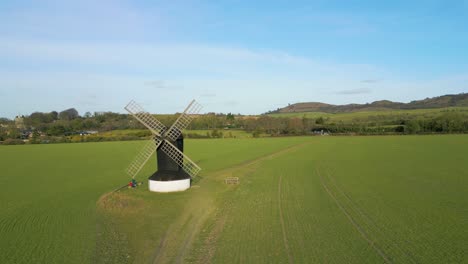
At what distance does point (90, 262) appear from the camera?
12.7 meters

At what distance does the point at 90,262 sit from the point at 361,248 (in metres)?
10.3

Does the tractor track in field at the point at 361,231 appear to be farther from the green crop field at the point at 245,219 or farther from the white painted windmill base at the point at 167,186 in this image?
the white painted windmill base at the point at 167,186

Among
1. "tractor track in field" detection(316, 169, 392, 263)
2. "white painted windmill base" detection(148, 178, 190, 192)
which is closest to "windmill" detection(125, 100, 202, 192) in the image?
"white painted windmill base" detection(148, 178, 190, 192)

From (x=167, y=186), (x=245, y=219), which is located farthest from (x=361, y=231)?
(x=167, y=186)

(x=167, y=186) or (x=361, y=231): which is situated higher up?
(x=167, y=186)

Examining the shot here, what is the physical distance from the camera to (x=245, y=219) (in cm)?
1820

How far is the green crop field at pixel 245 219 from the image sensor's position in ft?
43.9

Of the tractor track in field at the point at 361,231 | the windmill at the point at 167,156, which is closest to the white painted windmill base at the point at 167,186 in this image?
the windmill at the point at 167,156

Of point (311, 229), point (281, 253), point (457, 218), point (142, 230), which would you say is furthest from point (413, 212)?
point (142, 230)

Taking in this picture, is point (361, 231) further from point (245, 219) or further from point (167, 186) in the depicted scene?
point (167, 186)

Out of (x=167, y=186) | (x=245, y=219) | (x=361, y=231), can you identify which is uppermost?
(x=167, y=186)

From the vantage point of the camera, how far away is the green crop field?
1338 centimetres

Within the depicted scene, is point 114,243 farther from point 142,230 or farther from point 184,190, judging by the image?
point 184,190

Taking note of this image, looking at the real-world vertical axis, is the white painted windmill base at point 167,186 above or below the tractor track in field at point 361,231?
above
